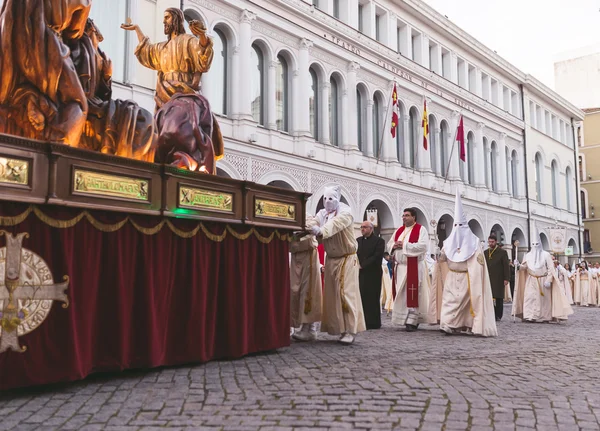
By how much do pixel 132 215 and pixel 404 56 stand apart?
76.6ft

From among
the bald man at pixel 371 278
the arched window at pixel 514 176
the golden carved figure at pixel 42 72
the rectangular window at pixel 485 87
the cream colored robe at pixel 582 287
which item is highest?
the rectangular window at pixel 485 87

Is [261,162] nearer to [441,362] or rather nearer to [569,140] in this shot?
[441,362]

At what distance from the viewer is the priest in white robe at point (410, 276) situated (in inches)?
373

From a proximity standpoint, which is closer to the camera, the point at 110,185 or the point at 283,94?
the point at 110,185

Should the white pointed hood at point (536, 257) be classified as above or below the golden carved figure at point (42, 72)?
below

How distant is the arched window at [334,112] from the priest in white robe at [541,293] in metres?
11.2

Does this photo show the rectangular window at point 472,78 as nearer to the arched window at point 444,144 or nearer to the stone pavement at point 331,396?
the arched window at point 444,144

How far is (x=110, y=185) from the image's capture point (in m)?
4.37

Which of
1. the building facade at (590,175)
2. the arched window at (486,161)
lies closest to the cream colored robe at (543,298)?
the arched window at (486,161)

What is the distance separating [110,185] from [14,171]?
72cm

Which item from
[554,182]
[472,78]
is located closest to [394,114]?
[472,78]

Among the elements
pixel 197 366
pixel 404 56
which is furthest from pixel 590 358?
pixel 404 56

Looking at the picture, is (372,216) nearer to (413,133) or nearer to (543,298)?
(413,133)

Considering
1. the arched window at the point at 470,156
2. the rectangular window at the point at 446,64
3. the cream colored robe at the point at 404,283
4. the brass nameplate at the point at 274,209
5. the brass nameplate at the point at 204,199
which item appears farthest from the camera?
the arched window at the point at 470,156
